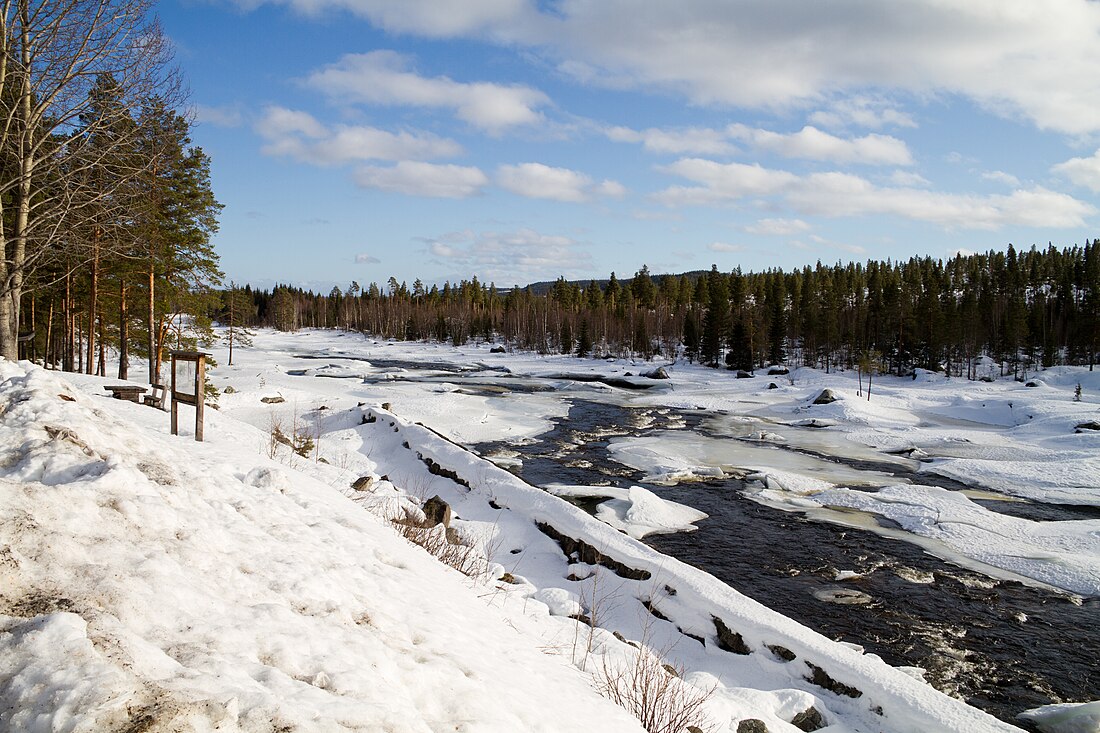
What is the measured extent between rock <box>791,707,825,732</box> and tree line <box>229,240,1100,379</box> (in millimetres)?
42470

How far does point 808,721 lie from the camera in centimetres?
630

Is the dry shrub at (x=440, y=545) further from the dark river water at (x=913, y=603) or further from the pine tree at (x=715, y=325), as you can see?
the pine tree at (x=715, y=325)

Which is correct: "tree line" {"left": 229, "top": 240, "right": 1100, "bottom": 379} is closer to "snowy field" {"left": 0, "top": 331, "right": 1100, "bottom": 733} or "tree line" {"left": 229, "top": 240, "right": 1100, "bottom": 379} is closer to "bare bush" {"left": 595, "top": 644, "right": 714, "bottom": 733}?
"snowy field" {"left": 0, "top": 331, "right": 1100, "bottom": 733}

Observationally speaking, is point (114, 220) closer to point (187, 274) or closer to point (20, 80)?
point (20, 80)

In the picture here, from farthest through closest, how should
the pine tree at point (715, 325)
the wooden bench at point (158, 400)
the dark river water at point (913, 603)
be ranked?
the pine tree at point (715, 325)
the wooden bench at point (158, 400)
the dark river water at point (913, 603)

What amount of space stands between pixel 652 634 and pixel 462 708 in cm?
547

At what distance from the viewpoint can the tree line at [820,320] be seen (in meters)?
58.4

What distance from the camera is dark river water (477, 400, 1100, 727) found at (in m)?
7.85

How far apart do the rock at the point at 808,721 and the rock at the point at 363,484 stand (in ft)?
25.7

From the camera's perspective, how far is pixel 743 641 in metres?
7.72

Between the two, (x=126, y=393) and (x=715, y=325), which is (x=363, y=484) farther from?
(x=715, y=325)

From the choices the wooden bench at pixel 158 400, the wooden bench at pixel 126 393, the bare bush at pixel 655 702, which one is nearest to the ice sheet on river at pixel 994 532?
the bare bush at pixel 655 702

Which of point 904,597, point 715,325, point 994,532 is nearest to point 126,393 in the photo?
point 904,597

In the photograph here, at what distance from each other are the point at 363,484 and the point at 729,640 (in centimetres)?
696
